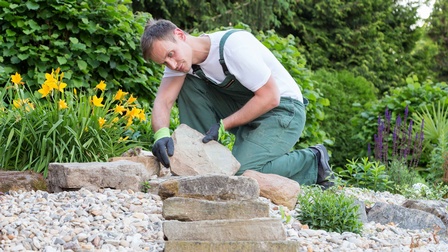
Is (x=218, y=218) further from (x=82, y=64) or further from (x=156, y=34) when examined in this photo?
(x=82, y=64)

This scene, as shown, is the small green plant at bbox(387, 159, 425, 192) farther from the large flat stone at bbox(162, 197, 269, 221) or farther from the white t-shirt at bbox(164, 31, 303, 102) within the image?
the large flat stone at bbox(162, 197, 269, 221)

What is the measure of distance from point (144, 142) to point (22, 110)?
3.12 feet

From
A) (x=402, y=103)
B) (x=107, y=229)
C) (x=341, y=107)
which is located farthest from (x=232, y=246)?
(x=341, y=107)

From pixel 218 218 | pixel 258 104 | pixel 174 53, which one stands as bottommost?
pixel 218 218

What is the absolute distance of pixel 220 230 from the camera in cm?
285

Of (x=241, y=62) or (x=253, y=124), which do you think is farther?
(x=253, y=124)

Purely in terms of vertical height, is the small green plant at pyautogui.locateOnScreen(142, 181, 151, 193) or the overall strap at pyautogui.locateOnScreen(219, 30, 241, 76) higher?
the overall strap at pyautogui.locateOnScreen(219, 30, 241, 76)

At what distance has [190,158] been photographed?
421cm

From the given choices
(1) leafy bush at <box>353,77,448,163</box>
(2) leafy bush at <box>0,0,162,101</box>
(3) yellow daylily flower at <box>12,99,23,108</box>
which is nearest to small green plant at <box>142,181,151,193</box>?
(3) yellow daylily flower at <box>12,99,23,108</box>

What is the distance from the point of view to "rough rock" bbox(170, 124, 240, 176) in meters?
4.20

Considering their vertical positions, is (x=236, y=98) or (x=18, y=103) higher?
(x=236, y=98)

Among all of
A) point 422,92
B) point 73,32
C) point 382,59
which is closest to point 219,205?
point 73,32

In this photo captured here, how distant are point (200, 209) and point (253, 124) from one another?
1631mm

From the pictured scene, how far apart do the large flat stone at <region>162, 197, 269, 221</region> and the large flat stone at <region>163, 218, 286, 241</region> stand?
0.55 feet
